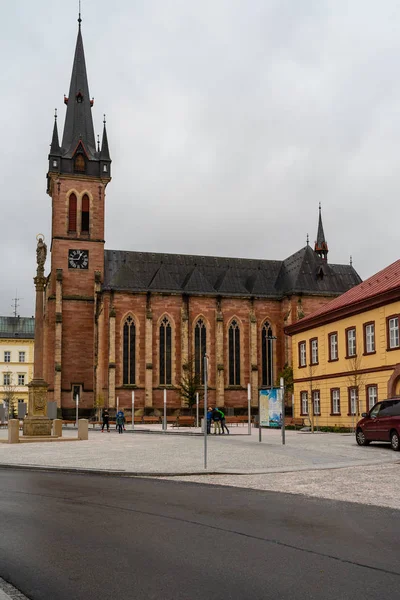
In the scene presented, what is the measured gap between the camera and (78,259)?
216 ft

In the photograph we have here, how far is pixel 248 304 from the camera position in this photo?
6931 centimetres

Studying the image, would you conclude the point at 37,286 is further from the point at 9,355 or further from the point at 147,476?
the point at 9,355

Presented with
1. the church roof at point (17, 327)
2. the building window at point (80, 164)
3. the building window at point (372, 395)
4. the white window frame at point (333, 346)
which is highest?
the building window at point (80, 164)

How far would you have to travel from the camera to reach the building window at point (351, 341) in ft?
124

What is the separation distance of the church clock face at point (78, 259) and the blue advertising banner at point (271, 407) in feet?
123

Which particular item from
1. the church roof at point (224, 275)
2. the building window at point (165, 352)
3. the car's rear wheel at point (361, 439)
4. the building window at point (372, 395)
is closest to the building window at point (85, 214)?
the church roof at point (224, 275)

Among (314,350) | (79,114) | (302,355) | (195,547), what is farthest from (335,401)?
(79,114)

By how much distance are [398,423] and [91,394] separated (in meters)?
44.9

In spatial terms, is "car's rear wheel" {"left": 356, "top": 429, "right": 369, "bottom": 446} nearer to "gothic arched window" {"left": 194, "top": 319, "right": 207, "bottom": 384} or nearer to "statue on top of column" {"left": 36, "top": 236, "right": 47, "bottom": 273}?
"statue on top of column" {"left": 36, "top": 236, "right": 47, "bottom": 273}

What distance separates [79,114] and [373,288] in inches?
1649

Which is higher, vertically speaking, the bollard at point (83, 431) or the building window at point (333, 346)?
the building window at point (333, 346)

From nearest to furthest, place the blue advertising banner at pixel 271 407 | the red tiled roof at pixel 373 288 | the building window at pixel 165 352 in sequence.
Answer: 1. the blue advertising banner at pixel 271 407
2. the red tiled roof at pixel 373 288
3. the building window at pixel 165 352

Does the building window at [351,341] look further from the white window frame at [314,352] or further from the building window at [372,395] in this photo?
the white window frame at [314,352]

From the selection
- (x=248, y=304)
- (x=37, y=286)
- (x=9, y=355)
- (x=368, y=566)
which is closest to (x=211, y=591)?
(x=368, y=566)
